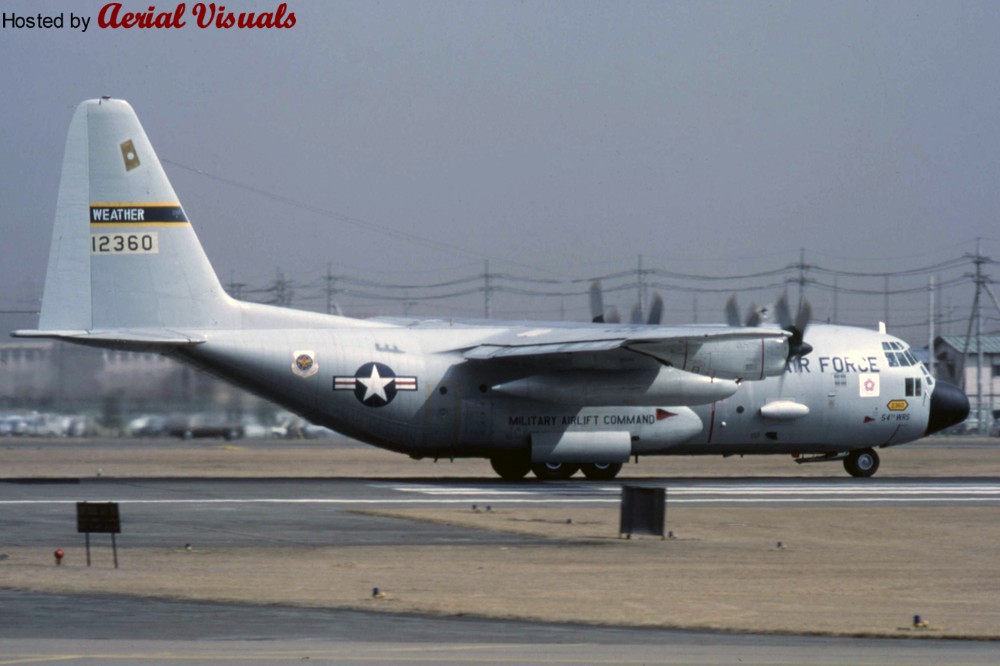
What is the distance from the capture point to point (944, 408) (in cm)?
4209

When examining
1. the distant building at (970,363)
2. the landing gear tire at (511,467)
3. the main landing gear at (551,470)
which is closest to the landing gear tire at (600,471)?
the main landing gear at (551,470)

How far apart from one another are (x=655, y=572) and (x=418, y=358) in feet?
58.5

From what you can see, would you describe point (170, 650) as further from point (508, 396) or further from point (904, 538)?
point (508, 396)

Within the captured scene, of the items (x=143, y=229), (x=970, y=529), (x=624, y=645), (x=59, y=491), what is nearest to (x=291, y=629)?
(x=624, y=645)

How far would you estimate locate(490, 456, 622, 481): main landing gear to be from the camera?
39656 mm

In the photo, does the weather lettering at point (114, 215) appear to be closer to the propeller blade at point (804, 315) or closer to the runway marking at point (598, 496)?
the runway marking at point (598, 496)

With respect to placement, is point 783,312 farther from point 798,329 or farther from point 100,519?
point 100,519

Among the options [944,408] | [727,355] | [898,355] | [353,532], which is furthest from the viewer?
[944,408]

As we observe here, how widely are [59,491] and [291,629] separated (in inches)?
847

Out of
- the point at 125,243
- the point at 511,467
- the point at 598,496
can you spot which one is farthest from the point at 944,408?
the point at 125,243

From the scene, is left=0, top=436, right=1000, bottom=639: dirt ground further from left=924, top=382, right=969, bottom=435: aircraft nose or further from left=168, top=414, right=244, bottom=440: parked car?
left=168, top=414, right=244, bottom=440: parked car

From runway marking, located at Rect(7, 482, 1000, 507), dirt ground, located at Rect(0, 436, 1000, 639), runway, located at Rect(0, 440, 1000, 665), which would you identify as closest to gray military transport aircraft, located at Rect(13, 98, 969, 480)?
runway, located at Rect(0, 440, 1000, 665)

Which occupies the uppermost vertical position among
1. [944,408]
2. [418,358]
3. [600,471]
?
[418,358]

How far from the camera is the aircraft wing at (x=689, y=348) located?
36.2 meters
